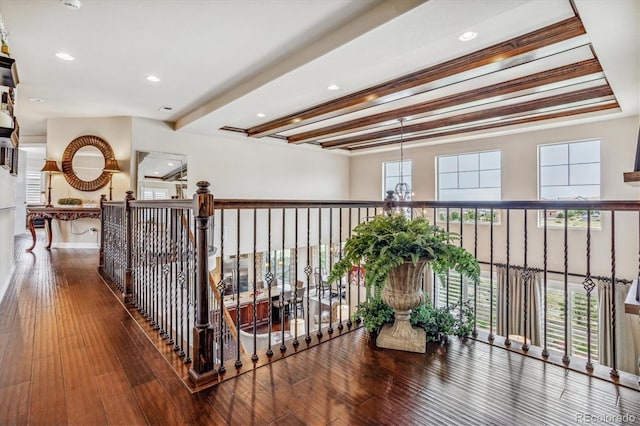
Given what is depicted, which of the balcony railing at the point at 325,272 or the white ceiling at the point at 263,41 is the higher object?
the white ceiling at the point at 263,41

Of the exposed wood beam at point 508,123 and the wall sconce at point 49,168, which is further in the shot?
the wall sconce at point 49,168

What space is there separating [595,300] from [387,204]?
544 centimetres

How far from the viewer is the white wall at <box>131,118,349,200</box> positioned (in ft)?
19.9

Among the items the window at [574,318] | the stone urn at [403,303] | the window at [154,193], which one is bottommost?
the window at [574,318]

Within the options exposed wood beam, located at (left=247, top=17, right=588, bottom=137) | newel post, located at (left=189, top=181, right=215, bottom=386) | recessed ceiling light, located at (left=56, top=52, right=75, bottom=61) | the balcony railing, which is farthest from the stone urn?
recessed ceiling light, located at (left=56, top=52, right=75, bottom=61)

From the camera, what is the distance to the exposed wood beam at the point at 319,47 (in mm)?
2418

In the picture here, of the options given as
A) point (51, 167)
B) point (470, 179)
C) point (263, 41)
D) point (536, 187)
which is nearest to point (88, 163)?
point (51, 167)

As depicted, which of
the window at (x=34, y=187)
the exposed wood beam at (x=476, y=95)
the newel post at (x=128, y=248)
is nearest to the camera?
Result: the newel post at (x=128, y=248)

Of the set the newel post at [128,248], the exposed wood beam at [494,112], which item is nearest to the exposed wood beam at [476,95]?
the exposed wood beam at [494,112]

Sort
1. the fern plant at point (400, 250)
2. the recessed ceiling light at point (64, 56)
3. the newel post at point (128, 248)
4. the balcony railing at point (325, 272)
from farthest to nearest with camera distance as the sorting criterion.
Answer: the recessed ceiling light at point (64, 56) → the newel post at point (128, 248) → the fern plant at point (400, 250) → the balcony railing at point (325, 272)

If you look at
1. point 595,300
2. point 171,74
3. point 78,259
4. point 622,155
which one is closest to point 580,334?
point 595,300

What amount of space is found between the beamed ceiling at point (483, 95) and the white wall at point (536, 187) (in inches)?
25.8

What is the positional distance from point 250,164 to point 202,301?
5.94m

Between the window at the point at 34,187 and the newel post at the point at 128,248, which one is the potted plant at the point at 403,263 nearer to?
the newel post at the point at 128,248
